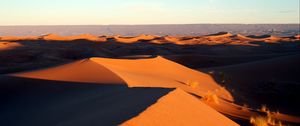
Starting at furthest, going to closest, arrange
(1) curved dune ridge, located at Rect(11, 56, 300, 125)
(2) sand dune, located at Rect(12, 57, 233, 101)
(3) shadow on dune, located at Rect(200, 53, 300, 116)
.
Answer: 1. (3) shadow on dune, located at Rect(200, 53, 300, 116)
2. (2) sand dune, located at Rect(12, 57, 233, 101)
3. (1) curved dune ridge, located at Rect(11, 56, 300, 125)

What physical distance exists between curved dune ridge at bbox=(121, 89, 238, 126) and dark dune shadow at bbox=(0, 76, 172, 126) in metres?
0.20

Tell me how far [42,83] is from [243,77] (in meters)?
14.0

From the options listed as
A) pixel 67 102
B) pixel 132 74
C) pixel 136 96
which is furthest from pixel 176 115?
pixel 132 74

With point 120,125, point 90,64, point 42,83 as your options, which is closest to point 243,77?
point 90,64

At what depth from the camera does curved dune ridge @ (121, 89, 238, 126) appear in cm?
570

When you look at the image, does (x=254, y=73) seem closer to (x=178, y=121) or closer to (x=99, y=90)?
(x=99, y=90)

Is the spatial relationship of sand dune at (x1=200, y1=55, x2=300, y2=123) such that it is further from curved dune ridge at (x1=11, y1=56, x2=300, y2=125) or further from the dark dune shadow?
the dark dune shadow

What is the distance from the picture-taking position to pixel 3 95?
10.2m

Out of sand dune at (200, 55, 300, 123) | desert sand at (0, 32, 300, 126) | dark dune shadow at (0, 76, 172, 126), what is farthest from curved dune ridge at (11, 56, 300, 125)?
dark dune shadow at (0, 76, 172, 126)

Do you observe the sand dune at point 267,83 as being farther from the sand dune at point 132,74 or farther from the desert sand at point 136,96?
the sand dune at point 132,74

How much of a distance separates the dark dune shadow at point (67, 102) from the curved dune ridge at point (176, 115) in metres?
0.20

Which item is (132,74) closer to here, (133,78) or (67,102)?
(133,78)

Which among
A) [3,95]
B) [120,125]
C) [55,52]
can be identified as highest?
[120,125]

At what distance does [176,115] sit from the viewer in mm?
6562
